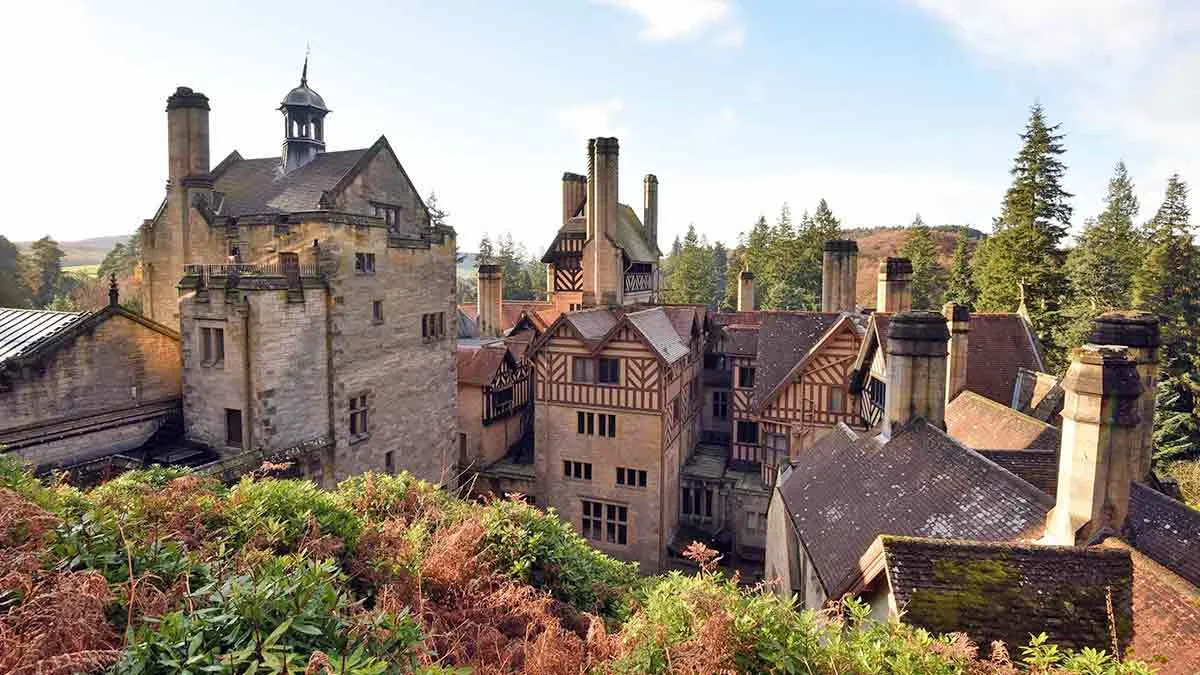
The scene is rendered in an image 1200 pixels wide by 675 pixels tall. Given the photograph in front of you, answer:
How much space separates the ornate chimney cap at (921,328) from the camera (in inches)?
526

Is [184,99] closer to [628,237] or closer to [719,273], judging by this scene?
[628,237]

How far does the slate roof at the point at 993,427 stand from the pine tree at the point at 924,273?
1882 inches

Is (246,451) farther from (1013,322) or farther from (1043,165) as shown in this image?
(1043,165)

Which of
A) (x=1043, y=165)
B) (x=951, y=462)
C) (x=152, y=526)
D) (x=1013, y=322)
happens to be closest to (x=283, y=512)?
(x=152, y=526)

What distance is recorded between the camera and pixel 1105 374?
28.1 ft

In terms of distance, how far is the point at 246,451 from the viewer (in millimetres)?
18562

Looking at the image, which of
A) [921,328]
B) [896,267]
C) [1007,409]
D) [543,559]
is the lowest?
[543,559]

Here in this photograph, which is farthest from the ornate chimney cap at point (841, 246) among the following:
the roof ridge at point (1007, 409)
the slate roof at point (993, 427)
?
the slate roof at point (993, 427)

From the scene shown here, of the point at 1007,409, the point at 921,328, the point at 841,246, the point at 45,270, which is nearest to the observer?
the point at 921,328

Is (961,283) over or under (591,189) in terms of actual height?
under

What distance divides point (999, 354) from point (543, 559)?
69.6 ft

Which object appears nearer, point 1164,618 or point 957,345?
point 1164,618

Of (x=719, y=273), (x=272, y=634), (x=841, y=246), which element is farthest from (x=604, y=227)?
(x=719, y=273)

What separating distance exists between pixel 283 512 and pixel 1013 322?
2607 cm
